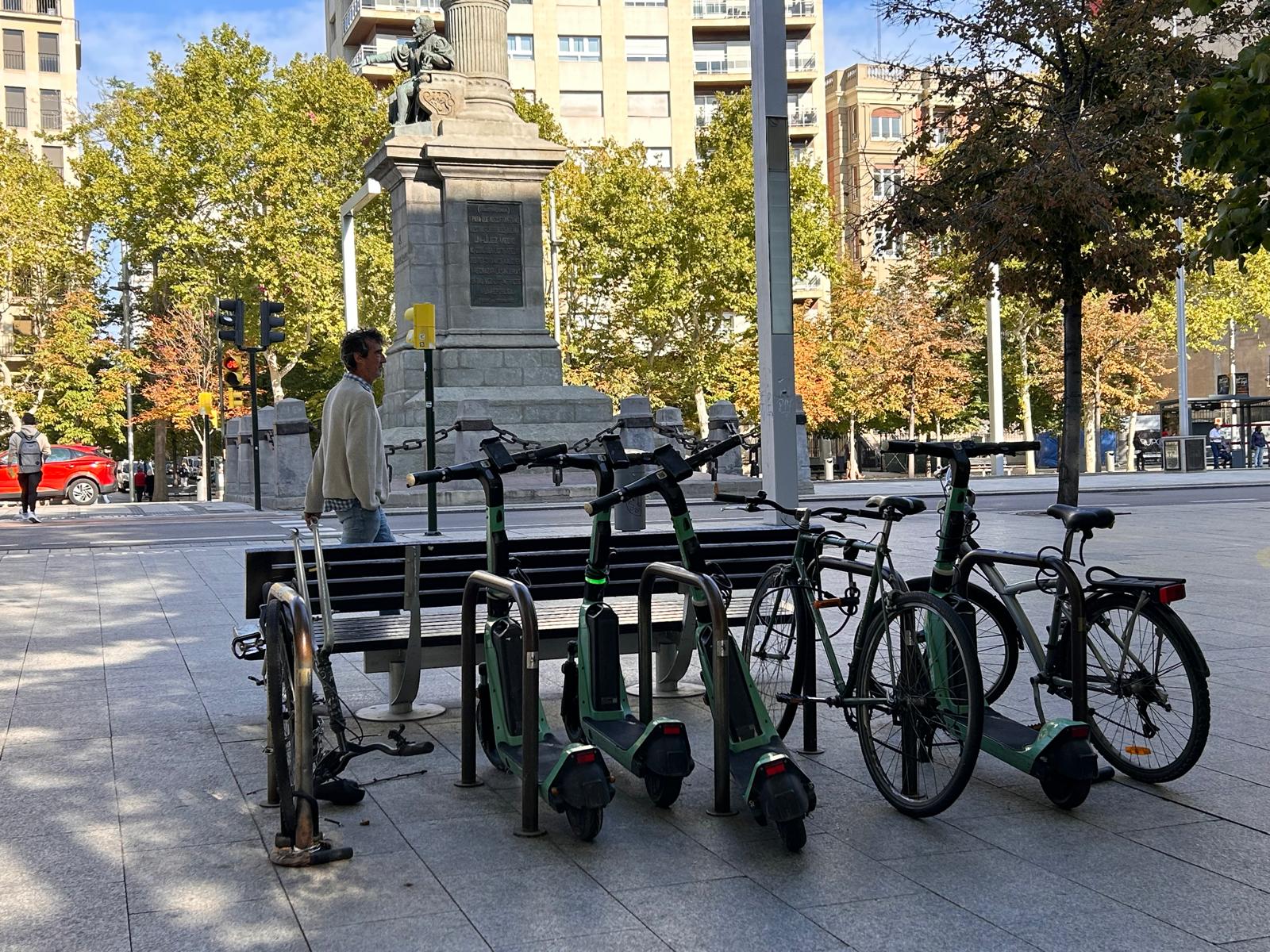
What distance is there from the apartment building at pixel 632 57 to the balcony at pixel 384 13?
42 mm

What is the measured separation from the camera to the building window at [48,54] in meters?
88.9

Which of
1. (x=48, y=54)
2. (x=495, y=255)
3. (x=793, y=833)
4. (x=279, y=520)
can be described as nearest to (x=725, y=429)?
(x=495, y=255)

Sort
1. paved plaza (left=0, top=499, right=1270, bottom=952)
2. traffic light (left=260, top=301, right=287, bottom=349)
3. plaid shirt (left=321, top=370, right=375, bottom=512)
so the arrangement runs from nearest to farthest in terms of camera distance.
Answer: paved plaza (left=0, top=499, right=1270, bottom=952)
plaid shirt (left=321, top=370, right=375, bottom=512)
traffic light (left=260, top=301, right=287, bottom=349)

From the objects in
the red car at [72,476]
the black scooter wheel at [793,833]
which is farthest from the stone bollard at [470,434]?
the red car at [72,476]

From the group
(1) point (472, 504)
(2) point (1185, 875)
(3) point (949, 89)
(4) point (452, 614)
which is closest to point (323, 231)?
(1) point (472, 504)

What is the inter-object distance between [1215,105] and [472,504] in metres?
19.7

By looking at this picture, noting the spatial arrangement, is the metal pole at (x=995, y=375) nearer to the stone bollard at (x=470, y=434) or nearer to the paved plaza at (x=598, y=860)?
the stone bollard at (x=470, y=434)

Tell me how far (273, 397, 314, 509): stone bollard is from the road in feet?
4.45

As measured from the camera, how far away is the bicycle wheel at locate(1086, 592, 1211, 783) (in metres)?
5.06

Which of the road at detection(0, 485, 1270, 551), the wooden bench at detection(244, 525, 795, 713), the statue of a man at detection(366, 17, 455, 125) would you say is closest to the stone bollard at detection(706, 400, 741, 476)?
the road at detection(0, 485, 1270, 551)

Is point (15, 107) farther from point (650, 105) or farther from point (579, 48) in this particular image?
point (650, 105)

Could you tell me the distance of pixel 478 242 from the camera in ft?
84.9

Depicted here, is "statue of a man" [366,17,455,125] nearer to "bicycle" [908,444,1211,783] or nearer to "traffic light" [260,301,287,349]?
"traffic light" [260,301,287,349]

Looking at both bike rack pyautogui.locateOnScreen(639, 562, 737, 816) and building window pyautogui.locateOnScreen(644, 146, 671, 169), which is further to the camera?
building window pyautogui.locateOnScreen(644, 146, 671, 169)
